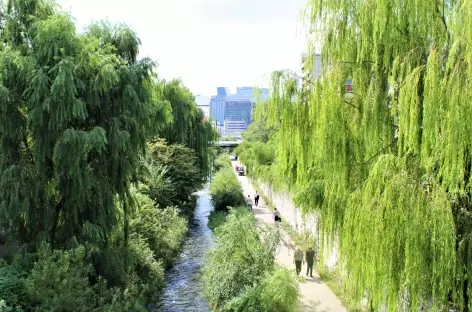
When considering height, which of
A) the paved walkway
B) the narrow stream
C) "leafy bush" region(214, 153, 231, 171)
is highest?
"leafy bush" region(214, 153, 231, 171)

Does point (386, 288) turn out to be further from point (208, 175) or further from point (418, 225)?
point (208, 175)

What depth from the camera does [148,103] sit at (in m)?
11.2

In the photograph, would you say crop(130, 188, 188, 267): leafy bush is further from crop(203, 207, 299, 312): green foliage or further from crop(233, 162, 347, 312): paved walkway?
crop(233, 162, 347, 312): paved walkway

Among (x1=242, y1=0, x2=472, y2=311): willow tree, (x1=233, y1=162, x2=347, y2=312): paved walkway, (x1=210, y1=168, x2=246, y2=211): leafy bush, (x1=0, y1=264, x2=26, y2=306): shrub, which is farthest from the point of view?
(x1=210, y1=168, x2=246, y2=211): leafy bush

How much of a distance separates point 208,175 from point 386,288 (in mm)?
24561

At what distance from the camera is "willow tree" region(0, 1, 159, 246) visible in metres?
9.08

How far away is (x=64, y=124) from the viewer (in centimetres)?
958

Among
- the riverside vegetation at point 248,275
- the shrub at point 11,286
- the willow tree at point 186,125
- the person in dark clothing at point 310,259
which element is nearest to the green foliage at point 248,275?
the riverside vegetation at point 248,275

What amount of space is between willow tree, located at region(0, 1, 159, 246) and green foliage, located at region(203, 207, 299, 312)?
11.2ft

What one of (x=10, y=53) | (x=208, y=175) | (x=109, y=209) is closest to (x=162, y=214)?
(x=109, y=209)

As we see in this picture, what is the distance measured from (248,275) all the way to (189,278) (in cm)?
491

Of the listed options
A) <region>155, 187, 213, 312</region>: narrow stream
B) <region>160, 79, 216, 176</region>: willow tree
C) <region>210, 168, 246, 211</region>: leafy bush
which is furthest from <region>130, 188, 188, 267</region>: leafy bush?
<region>210, 168, 246, 211</region>: leafy bush

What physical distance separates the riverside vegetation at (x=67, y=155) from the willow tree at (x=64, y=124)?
3 cm

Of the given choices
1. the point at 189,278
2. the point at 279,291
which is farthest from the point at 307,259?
the point at 189,278
